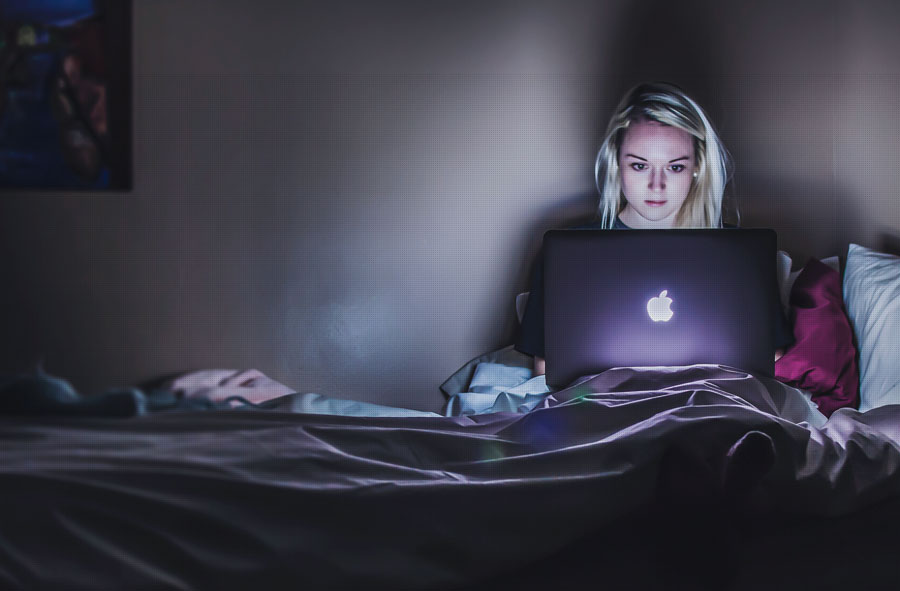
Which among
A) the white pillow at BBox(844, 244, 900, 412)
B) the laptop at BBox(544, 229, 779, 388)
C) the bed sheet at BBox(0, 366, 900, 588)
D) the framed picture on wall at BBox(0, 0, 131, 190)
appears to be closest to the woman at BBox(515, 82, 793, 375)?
the white pillow at BBox(844, 244, 900, 412)

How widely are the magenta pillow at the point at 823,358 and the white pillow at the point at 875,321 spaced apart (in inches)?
1.1

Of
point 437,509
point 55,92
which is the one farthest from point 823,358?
point 55,92

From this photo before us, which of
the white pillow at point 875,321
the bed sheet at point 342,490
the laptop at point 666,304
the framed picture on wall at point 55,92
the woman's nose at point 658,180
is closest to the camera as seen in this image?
the bed sheet at point 342,490

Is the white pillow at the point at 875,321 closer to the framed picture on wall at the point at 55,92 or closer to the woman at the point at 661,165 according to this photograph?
the woman at the point at 661,165

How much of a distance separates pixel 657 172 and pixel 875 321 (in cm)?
74

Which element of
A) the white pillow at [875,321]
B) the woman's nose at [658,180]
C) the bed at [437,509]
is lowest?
the bed at [437,509]

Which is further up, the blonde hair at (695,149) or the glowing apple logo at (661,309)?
the blonde hair at (695,149)

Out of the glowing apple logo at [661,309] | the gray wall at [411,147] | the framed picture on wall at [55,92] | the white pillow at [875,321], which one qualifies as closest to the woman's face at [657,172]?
the gray wall at [411,147]

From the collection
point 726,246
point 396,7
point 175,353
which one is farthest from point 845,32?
point 175,353

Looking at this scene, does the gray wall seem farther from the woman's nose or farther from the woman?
the woman's nose

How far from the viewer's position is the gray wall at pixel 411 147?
1978mm

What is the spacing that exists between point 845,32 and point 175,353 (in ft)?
8.03

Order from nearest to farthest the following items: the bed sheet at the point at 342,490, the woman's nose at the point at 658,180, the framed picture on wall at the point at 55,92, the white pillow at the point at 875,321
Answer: the bed sheet at the point at 342,490, the white pillow at the point at 875,321, the framed picture on wall at the point at 55,92, the woman's nose at the point at 658,180

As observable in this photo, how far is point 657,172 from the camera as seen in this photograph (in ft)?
6.40
